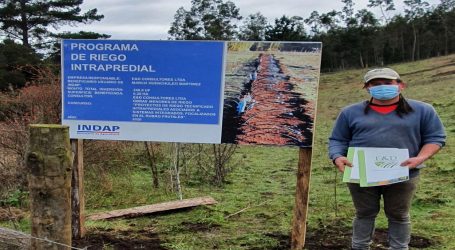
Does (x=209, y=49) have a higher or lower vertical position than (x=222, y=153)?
higher

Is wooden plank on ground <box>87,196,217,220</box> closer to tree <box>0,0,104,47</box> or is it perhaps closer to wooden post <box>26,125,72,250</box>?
wooden post <box>26,125,72,250</box>

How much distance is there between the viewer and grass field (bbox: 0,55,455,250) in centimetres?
548

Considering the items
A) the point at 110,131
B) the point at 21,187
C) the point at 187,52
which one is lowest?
the point at 21,187

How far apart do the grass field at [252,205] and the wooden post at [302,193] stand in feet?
1.10

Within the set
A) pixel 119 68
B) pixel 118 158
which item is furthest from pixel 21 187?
pixel 119 68

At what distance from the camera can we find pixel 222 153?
9.15 metres

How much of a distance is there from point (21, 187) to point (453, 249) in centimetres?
589

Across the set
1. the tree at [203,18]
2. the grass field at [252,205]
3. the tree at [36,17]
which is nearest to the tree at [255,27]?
the tree at [203,18]

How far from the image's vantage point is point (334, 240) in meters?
5.31

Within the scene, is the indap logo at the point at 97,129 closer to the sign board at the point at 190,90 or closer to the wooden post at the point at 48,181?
the sign board at the point at 190,90

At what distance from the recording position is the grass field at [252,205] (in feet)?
18.0

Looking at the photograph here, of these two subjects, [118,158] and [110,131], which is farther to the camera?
[118,158]

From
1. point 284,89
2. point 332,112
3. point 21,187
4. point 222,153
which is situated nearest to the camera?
point 284,89

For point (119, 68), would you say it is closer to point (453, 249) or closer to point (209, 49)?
point (209, 49)
